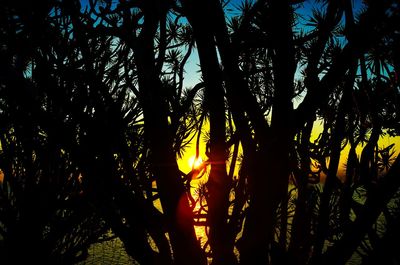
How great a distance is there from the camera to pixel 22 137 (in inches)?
61.9

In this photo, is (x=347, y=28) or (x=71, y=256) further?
(x=71, y=256)

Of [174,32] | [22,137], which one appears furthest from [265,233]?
[174,32]

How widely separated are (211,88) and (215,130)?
0.51 ft

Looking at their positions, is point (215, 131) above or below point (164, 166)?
above

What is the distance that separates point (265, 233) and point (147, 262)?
1.39 feet

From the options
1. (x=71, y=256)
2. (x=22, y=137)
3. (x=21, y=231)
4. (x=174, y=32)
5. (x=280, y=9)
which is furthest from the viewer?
(x=71, y=256)

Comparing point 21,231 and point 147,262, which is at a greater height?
point 21,231

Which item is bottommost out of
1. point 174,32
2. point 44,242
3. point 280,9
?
point 44,242

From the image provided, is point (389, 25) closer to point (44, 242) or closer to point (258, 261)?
point (258, 261)

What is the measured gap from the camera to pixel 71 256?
8.54ft

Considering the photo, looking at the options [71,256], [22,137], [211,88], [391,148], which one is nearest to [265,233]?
[211,88]

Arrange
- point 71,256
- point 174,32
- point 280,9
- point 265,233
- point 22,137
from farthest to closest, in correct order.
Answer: point 71,256, point 174,32, point 22,137, point 265,233, point 280,9

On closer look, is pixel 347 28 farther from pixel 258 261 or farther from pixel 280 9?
pixel 258 261

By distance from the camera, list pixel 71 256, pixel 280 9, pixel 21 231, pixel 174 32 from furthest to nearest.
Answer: pixel 71 256 → pixel 174 32 → pixel 21 231 → pixel 280 9
